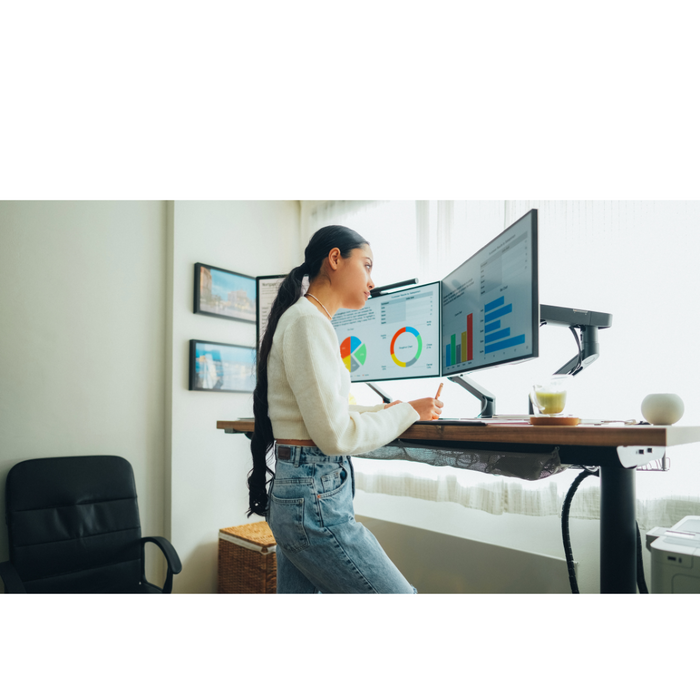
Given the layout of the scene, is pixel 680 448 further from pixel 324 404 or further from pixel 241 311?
pixel 241 311

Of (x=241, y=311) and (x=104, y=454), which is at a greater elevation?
(x=241, y=311)

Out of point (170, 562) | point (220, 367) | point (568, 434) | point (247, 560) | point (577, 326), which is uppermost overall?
point (577, 326)

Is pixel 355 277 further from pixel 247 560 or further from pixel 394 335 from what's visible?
pixel 247 560

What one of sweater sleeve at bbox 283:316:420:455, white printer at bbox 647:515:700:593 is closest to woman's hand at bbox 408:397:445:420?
sweater sleeve at bbox 283:316:420:455

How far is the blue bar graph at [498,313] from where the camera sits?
47.5 inches

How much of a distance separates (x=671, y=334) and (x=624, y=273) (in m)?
0.28

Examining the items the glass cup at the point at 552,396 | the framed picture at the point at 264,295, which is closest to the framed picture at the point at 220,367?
the framed picture at the point at 264,295

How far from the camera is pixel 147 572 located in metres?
2.33

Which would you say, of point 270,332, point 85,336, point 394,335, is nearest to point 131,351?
point 85,336

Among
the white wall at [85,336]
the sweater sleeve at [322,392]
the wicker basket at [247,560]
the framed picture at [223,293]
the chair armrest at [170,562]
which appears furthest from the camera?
the framed picture at [223,293]

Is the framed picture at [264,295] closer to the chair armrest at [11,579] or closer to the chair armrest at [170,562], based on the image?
the chair armrest at [170,562]

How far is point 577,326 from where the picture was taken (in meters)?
1.45

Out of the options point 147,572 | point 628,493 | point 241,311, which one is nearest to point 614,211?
point 628,493

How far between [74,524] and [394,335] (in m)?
1.51
